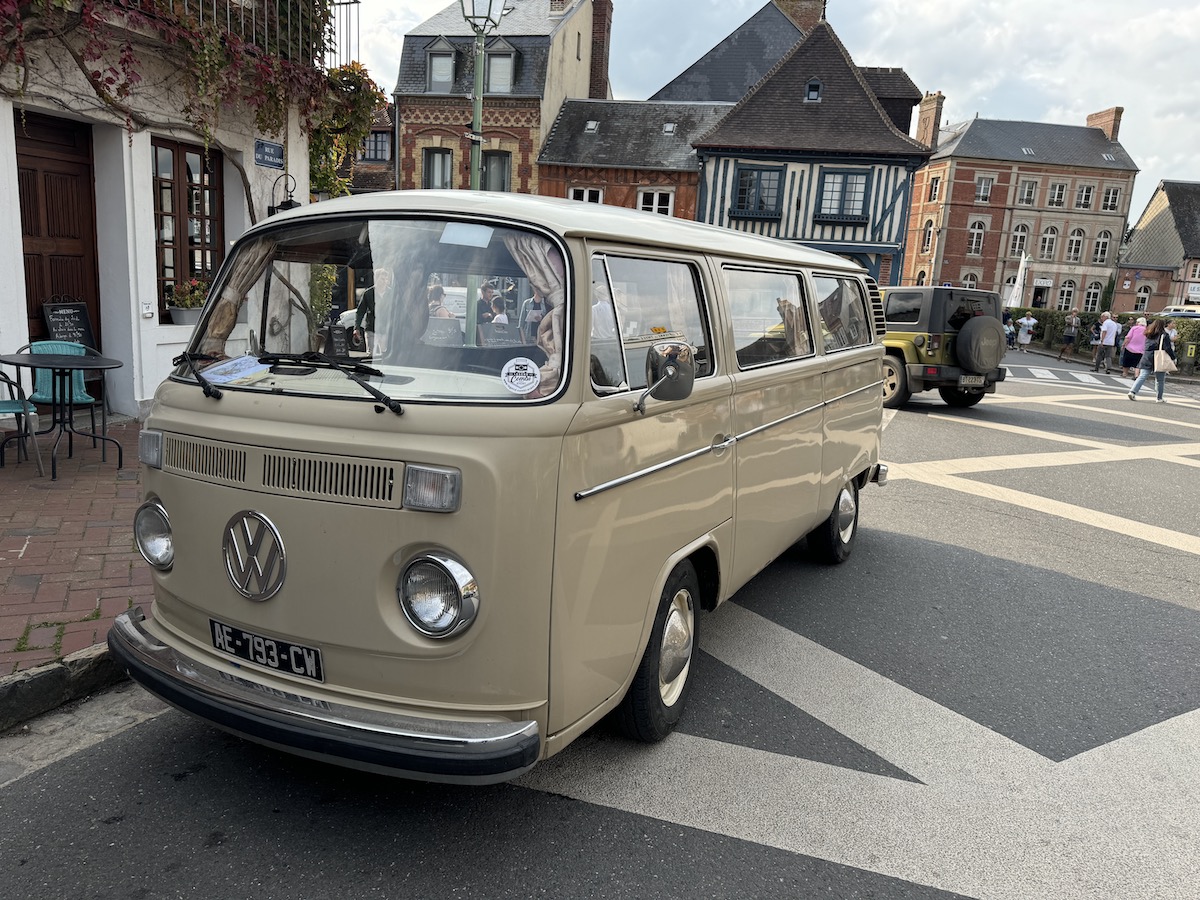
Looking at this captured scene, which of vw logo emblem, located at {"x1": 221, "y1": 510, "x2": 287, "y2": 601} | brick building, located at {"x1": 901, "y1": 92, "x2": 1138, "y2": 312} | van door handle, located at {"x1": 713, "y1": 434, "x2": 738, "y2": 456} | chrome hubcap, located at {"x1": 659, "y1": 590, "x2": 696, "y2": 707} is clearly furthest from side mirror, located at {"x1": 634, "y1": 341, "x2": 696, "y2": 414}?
brick building, located at {"x1": 901, "y1": 92, "x2": 1138, "y2": 312}

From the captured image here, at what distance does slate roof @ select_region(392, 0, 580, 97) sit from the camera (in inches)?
1300

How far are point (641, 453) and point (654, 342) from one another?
487 millimetres

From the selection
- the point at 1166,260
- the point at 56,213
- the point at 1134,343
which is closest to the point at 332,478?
the point at 56,213

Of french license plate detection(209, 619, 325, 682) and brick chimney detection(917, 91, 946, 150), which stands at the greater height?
brick chimney detection(917, 91, 946, 150)

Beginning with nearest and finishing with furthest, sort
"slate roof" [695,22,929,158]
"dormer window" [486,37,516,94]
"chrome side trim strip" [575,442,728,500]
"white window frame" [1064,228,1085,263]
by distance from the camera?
1. "chrome side trim strip" [575,442,728,500]
2. "slate roof" [695,22,929,158]
3. "dormer window" [486,37,516,94]
4. "white window frame" [1064,228,1085,263]

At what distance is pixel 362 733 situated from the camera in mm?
2637

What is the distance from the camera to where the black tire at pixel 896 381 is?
15.0 m

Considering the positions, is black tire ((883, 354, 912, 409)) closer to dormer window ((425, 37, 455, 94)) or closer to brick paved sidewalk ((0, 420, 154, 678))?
brick paved sidewalk ((0, 420, 154, 678))

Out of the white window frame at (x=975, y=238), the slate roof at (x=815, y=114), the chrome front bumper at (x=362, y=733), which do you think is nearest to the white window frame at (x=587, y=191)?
the slate roof at (x=815, y=114)

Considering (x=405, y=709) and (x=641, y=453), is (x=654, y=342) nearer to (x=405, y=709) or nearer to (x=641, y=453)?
(x=641, y=453)

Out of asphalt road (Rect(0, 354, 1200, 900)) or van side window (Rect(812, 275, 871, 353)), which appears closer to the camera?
asphalt road (Rect(0, 354, 1200, 900))

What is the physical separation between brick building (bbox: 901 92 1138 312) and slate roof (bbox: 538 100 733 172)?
29363mm

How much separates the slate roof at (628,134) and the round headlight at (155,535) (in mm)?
32086

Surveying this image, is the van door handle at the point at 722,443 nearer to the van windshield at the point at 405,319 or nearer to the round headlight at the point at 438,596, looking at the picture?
the van windshield at the point at 405,319
